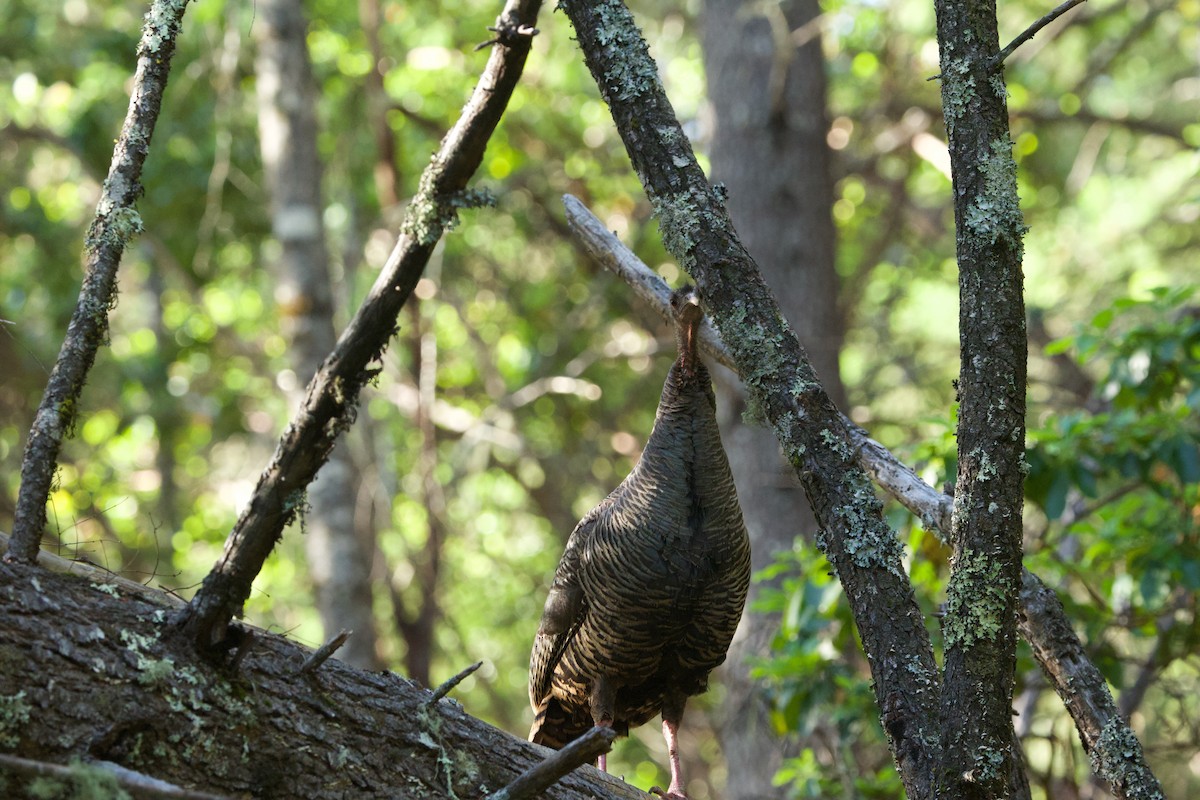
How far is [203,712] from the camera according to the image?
2.03m

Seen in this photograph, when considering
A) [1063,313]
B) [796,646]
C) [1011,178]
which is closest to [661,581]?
[796,646]

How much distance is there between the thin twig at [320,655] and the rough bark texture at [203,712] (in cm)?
2

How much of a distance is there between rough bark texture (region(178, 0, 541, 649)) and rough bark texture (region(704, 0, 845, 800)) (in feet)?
12.6

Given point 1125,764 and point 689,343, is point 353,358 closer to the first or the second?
point 689,343

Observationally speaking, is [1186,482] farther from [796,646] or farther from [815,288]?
[815,288]

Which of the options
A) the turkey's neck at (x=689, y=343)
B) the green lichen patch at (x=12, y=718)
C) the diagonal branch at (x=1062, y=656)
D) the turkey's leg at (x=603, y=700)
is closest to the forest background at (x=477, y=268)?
the turkey's leg at (x=603, y=700)

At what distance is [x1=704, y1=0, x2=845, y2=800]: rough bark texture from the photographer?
6375mm

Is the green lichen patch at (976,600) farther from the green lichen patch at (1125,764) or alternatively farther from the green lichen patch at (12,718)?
the green lichen patch at (12,718)

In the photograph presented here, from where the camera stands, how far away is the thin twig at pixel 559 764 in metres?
2.04

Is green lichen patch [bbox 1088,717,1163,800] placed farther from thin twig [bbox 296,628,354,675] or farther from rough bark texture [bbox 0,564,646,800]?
thin twig [bbox 296,628,354,675]

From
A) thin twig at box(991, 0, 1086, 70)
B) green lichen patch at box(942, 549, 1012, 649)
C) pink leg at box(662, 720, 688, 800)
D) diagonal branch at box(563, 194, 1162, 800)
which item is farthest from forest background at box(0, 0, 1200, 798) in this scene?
thin twig at box(991, 0, 1086, 70)

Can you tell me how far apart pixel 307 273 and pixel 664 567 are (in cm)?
404

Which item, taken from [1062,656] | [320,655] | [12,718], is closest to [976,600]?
[1062,656]

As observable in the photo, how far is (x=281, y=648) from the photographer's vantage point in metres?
2.23
